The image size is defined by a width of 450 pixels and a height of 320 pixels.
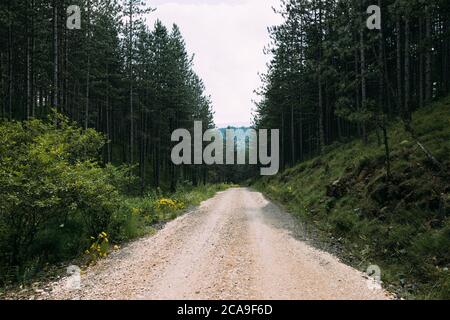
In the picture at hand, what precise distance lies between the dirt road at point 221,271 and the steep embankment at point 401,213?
1096 mm

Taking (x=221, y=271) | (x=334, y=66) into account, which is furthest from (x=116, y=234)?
(x=334, y=66)

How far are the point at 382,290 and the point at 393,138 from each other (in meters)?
11.1

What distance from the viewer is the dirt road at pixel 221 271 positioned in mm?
5582

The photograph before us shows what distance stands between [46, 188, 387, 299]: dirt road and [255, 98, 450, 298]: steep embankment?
3.60 ft

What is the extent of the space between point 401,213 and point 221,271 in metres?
5.61

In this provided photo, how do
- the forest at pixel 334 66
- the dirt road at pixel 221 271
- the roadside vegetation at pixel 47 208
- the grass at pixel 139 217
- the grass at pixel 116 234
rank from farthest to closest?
1. the forest at pixel 334 66
2. the grass at pixel 139 217
3. the roadside vegetation at pixel 47 208
4. the grass at pixel 116 234
5. the dirt road at pixel 221 271

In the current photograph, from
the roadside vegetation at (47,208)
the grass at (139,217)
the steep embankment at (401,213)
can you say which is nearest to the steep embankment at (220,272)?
the grass at (139,217)

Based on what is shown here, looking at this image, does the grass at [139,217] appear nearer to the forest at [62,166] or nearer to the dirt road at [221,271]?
the forest at [62,166]

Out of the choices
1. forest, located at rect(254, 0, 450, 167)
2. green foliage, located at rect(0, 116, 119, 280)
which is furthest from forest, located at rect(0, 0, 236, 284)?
forest, located at rect(254, 0, 450, 167)

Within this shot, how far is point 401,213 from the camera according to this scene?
888 cm

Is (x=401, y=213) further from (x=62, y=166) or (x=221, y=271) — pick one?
(x=62, y=166)

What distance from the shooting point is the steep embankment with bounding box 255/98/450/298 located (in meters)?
6.56
